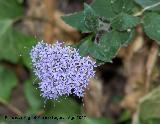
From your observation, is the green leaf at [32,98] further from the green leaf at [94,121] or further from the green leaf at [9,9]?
the green leaf at [9,9]

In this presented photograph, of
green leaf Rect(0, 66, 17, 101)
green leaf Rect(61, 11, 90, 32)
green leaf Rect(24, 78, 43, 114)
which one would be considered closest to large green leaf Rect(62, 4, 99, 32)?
green leaf Rect(61, 11, 90, 32)

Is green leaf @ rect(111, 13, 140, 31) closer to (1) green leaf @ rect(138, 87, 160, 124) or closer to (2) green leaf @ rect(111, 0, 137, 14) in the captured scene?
(2) green leaf @ rect(111, 0, 137, 14)

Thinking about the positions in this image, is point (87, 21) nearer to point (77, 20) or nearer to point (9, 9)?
point (77, 20)

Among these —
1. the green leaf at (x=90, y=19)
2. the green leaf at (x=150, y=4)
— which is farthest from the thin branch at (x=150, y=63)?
the green leaf at (x=90, y=19)

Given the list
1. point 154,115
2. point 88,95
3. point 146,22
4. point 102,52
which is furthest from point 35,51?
point 88,95

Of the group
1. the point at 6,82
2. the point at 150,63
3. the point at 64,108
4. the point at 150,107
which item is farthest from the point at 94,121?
the point at 6,82
